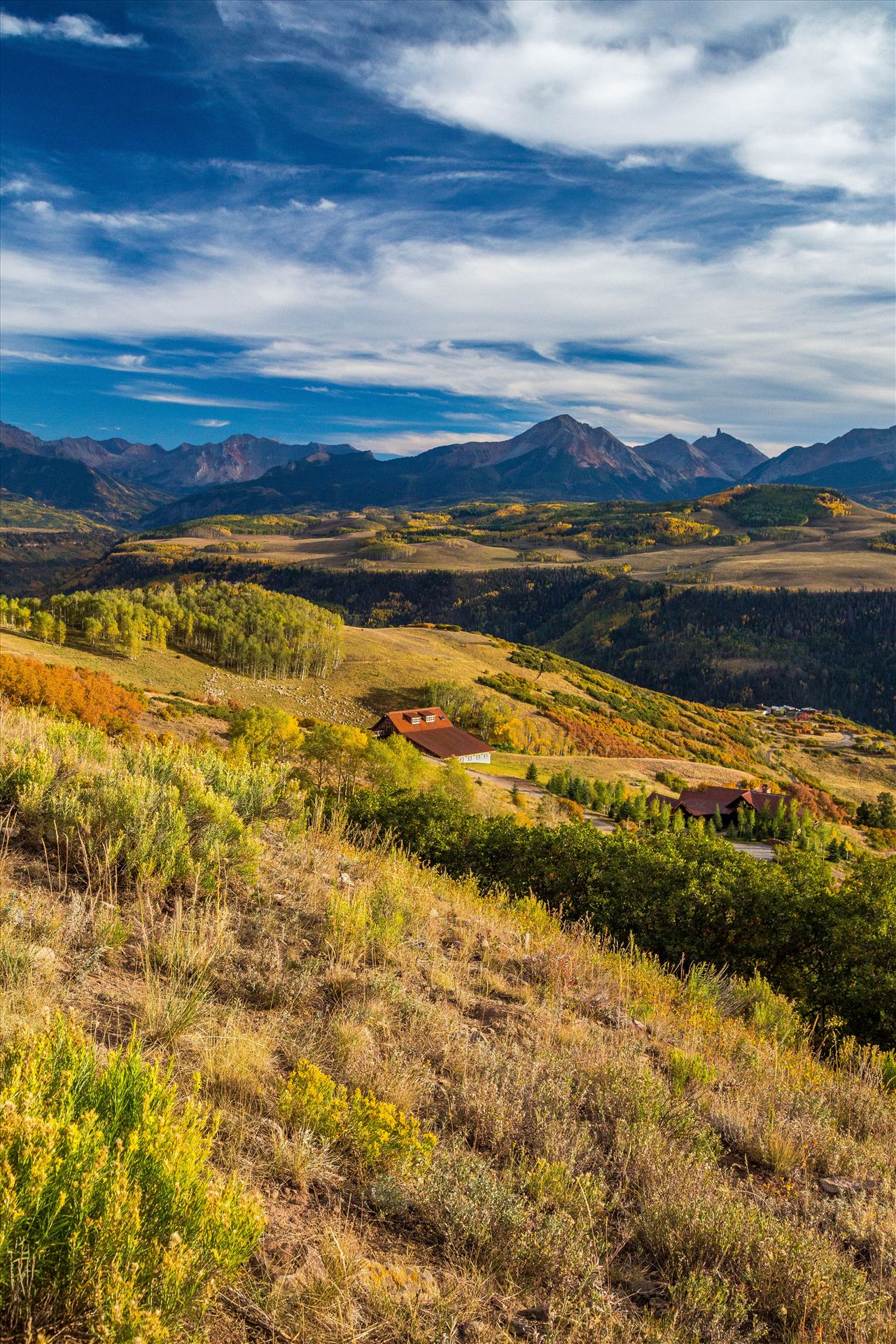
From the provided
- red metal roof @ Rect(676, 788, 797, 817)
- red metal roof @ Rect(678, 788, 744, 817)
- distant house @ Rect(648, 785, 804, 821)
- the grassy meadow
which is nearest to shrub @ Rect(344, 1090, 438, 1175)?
the grassy meadow

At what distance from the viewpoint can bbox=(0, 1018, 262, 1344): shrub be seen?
2.22m

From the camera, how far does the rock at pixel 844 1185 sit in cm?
444

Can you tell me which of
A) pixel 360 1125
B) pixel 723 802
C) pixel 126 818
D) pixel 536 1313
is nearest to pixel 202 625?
pixel 723 802

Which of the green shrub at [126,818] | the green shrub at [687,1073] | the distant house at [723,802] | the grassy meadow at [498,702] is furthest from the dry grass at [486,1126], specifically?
the distant house at [723,802]

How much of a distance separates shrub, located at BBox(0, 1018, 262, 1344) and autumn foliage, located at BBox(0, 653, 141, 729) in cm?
2930

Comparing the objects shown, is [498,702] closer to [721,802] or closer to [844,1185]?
[721,802]

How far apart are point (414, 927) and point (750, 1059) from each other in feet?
11.1

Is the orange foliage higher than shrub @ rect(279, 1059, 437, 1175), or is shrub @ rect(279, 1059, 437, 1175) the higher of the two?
shrub @ rect(279, 1059, 437, 1175)

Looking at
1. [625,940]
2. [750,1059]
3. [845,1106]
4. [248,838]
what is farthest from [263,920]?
[625,940]

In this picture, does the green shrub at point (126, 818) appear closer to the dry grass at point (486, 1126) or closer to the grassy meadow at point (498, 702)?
the dry grass at point (486, 1126)

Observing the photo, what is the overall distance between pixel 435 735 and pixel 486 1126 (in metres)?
68.4

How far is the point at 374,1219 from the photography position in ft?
11.3

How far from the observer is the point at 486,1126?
422 cm

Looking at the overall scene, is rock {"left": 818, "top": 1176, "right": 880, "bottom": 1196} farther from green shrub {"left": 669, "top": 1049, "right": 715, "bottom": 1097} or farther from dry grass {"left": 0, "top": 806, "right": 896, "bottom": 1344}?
green shrub {"left": 669, "top": 1049, "right": 715, "bottom": 1097}
